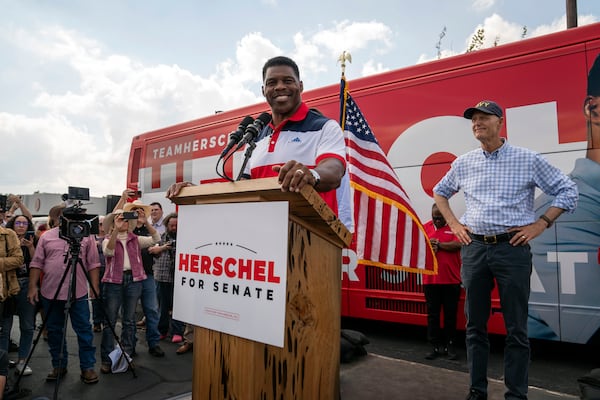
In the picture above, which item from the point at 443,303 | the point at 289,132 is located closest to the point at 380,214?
the point at 443,303

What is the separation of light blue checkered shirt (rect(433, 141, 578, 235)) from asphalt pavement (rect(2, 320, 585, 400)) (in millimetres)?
1340

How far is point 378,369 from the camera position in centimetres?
362

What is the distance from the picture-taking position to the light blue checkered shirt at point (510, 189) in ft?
8.61

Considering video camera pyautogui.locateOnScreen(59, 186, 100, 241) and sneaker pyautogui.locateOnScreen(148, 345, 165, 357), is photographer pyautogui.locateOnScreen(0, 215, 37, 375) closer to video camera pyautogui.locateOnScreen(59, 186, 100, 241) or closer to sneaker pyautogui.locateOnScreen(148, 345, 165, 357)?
video camera pyautogui.locateOnScreen(59, 186, 100, 241)

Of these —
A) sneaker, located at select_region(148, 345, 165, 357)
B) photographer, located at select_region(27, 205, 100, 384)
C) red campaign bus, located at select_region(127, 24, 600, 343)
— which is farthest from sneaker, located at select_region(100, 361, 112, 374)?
red campaign bus, located at select_region(127, 24, 600, 343)

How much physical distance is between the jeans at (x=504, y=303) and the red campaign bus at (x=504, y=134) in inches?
57.2

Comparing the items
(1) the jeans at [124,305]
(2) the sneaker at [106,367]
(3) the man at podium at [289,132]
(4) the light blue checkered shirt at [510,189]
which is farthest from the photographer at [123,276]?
(4) the light blue checkered shirt at [510,189]

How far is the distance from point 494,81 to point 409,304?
2.57m

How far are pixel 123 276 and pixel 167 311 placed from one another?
1198 mm

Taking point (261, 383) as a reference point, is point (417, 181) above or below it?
above

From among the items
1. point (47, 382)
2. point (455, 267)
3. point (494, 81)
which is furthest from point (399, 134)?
point (47, 382)

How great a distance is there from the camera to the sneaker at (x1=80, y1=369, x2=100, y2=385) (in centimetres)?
382

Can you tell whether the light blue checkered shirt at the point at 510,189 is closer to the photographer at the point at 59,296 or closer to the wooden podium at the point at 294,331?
the wooden podium at the point at 294,331

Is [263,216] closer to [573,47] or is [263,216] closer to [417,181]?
[417,181]
